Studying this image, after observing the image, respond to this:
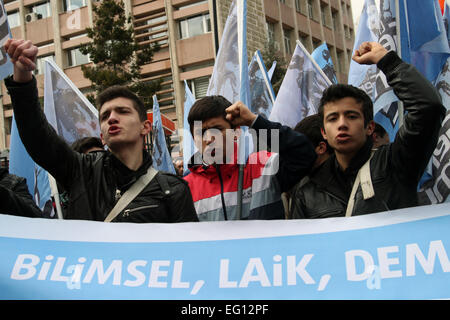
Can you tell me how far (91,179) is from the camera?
2.38 metres

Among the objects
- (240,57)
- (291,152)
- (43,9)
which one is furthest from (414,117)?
(43,9)

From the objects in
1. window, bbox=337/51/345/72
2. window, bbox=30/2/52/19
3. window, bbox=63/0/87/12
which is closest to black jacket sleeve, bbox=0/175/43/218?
window, bbox=63/0/87/12

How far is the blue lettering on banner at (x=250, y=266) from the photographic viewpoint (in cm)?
178

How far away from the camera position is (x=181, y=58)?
2614 centimetres

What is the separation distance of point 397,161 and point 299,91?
2475 millimetres

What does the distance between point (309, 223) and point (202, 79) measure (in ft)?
78.1

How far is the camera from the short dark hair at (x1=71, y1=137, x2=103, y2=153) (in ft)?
12.3

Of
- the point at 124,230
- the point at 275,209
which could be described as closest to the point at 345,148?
the point at 275,209

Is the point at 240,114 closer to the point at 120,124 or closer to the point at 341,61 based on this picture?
the point at 120,124

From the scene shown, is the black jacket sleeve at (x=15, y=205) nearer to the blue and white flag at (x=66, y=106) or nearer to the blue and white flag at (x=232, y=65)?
the blue and white flag at (x=232, y=65)

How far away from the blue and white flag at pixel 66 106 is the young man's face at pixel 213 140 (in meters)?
1.71

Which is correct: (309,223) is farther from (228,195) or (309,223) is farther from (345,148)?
(228,195)

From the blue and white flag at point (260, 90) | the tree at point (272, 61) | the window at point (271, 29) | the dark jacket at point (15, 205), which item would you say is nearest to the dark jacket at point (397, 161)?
the dark jacket at point (15, 205)
